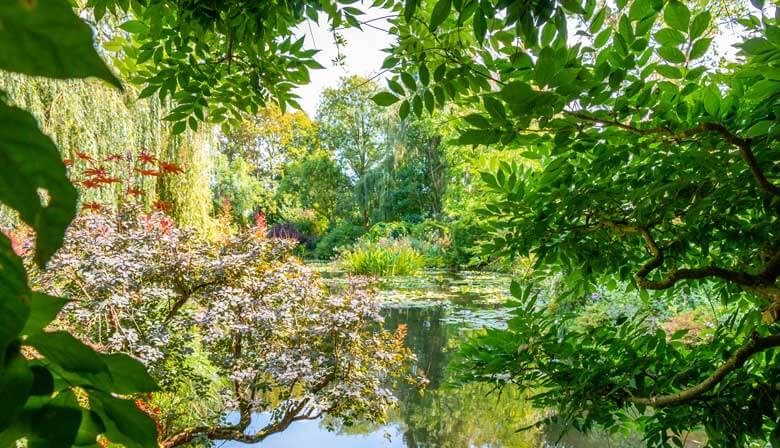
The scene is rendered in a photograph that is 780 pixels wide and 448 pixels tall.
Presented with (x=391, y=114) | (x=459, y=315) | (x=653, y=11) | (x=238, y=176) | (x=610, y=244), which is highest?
(x=391, y=114)

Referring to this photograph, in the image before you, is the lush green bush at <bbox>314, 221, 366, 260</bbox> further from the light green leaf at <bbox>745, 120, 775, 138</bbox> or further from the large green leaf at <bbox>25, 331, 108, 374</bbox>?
the large green leaf at <bbox>25, 331, 108, 374</bbox>

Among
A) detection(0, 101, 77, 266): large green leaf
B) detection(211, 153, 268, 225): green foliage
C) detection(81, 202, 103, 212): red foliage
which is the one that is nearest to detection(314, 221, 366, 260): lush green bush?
detection(211, 153, 268, 225): green foliage

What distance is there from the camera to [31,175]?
0.15m

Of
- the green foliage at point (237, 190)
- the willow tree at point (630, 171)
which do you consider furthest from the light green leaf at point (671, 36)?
the green foliage at point (237, 190)

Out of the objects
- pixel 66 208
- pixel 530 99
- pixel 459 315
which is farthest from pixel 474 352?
pixel 459 315

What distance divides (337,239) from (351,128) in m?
4.06

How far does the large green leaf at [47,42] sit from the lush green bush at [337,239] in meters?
12.3

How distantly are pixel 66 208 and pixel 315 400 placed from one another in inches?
95.2

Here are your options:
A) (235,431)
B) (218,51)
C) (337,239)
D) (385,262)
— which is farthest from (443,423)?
(337,239)

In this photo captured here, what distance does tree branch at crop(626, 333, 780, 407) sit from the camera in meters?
0.73

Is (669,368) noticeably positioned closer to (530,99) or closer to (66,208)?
(530,99)

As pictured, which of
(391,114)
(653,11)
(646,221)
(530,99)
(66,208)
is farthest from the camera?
(391,114)

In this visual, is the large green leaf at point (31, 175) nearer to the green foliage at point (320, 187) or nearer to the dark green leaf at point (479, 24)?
the dark green leaf at point (479, 24)

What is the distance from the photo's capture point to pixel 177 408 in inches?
95.3
